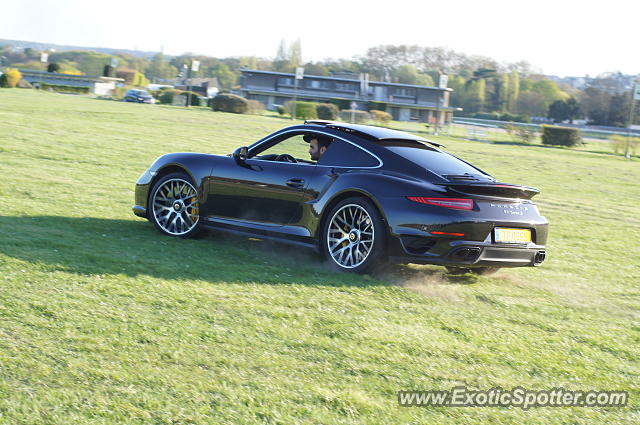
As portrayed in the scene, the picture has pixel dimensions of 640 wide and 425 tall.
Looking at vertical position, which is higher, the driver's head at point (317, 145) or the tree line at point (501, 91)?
the tree line at point (501, 91)

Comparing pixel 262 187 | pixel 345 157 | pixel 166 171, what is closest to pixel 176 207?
pixel 166 171

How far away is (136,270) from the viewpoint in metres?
6.48

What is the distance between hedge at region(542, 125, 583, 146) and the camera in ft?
152

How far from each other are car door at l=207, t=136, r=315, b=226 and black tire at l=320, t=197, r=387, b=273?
44 centimetres

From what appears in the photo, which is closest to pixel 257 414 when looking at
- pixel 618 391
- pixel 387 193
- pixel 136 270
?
pixel 618 391

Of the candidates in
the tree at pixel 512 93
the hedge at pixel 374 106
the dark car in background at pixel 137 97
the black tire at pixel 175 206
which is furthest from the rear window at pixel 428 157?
the tree at pixel 512 93

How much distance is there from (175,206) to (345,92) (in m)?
100

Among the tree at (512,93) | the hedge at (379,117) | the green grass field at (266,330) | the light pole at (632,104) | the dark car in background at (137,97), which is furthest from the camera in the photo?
the tree at (512,93)

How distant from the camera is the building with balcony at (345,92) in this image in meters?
105

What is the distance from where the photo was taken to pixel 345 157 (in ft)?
25.0

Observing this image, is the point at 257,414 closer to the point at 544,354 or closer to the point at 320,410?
the point at 320,410

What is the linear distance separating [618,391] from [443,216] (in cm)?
252

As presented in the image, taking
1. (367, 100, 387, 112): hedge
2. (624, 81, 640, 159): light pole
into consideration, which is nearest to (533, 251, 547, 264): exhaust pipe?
(624, 81, 640, 159): light pole

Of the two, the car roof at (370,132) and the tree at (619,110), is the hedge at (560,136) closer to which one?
the car roof at (370,132)
